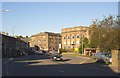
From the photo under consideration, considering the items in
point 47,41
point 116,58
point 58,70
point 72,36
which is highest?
point 72,36

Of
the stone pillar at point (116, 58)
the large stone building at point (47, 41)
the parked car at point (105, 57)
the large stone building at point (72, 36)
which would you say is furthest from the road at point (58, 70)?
the large stone building at point (47, 41)

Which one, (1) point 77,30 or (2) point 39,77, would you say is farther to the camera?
(1) point 77,30

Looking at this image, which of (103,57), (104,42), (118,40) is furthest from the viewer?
(104,42)

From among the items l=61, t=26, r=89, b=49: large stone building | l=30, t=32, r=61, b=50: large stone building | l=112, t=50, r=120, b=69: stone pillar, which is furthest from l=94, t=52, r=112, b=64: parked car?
l=30, t=32, r=61, b=50: large stone building

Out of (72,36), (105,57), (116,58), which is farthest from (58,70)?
(72,36)

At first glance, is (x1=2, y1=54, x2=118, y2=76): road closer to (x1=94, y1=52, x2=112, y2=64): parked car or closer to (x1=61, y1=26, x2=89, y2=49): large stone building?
(x1=94, y1=52, x2=112, y2=64): parked car

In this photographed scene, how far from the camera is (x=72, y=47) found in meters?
157

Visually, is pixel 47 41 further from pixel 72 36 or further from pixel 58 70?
pixel 58 70

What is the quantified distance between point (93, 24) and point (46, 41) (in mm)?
115869

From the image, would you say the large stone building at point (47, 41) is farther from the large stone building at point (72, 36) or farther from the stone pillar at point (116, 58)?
the stone pillar at point (116, 58)

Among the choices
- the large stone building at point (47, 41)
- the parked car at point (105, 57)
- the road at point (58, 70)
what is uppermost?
the large stone building at point (47, 41)

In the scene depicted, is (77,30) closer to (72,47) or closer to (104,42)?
(72,47)

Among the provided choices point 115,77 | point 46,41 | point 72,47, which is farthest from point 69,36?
point 115,77

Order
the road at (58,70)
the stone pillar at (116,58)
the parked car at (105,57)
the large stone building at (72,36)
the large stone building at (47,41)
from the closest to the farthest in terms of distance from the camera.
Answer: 1. the road at (58,70)
2. the stone pillar at (116,58)
3. the parked car at (105,57)
4. the large stone building at (72,36)
5. the large stone building at (47,41)
